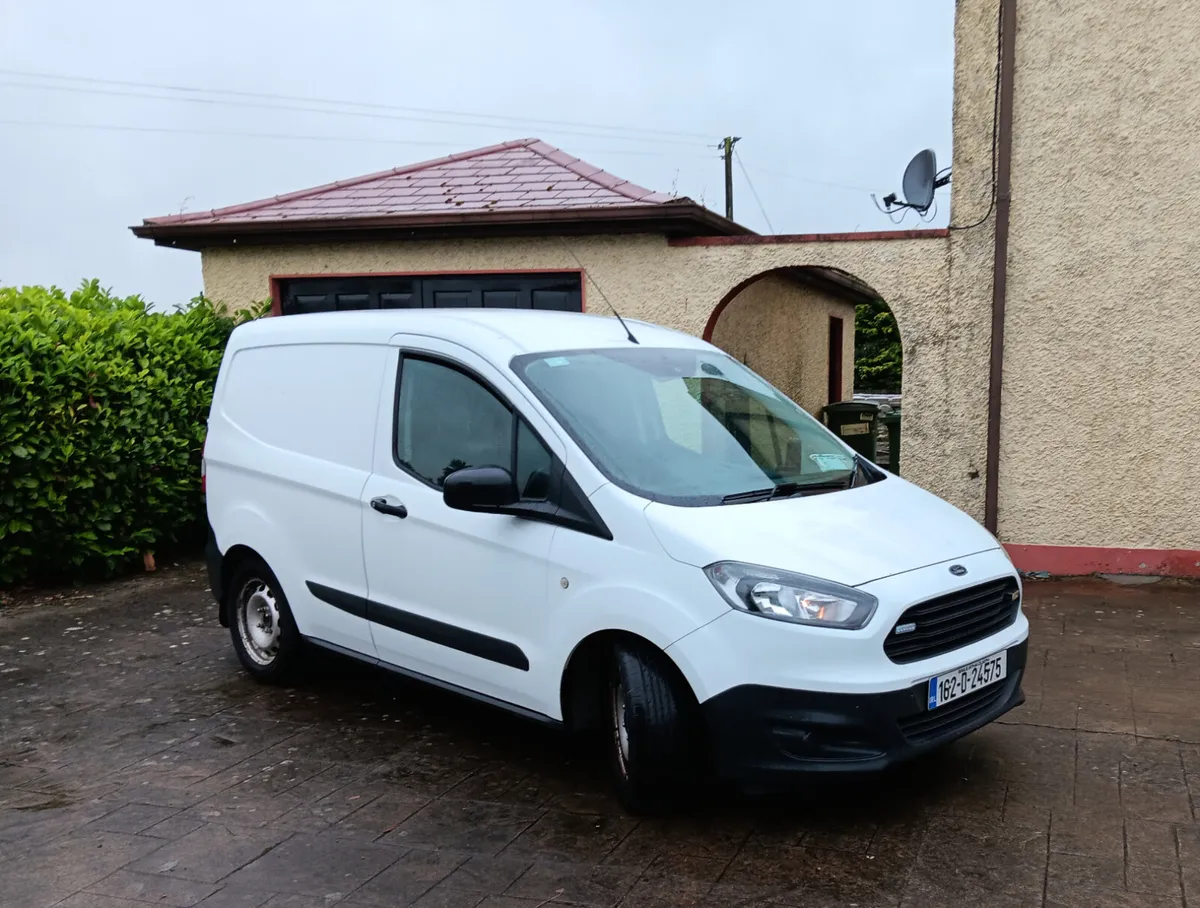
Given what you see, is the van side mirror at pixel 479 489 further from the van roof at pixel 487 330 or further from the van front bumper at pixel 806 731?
the van front bumper at pixel 806 731

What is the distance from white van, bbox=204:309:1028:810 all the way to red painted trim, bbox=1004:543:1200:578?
4.00m

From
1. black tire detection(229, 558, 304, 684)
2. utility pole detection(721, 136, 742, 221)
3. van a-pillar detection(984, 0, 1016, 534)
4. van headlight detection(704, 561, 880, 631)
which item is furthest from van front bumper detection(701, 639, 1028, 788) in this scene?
utility pole detection(721, 136, 742, 221)

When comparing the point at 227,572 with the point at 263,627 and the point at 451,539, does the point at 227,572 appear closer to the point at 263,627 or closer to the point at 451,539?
the point at 263,627

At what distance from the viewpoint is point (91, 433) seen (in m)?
8.35

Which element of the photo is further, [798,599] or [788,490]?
[788,490]

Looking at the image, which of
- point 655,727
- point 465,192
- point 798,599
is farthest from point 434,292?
point 798,599

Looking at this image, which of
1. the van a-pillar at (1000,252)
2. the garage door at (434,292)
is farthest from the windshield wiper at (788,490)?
the garage door at (434,292)

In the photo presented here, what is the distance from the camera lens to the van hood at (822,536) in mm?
3814

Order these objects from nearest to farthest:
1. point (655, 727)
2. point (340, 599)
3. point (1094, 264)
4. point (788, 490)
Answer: point (655, 727) → point (788, 490) → point (340, 599) → point (1094, 264)

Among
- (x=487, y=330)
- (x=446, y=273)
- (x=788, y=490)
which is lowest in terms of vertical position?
(x=788, y=490)

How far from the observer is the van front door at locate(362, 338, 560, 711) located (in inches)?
173

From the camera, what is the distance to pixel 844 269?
8711 mm

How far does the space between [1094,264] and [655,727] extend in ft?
19.5

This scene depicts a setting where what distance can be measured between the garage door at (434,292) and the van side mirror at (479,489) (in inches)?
224
